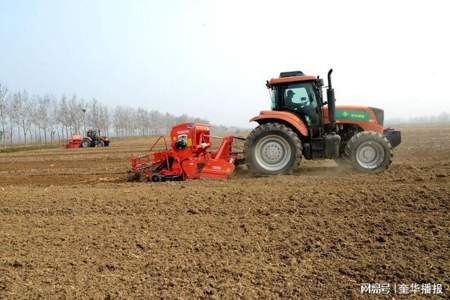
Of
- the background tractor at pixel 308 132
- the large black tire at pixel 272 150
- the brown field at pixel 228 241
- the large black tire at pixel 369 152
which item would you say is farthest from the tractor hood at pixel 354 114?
the brown field at pixel 228 241

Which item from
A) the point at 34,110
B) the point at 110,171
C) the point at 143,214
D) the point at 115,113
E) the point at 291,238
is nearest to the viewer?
the point at 291,238

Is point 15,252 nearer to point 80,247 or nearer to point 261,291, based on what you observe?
point 80,247

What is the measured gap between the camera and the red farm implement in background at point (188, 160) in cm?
Answer: 915

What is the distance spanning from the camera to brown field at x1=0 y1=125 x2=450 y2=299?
13.0 ft

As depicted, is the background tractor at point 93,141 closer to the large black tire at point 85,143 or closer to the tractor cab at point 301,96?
the large black tire at point 85,143

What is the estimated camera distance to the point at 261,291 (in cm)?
378

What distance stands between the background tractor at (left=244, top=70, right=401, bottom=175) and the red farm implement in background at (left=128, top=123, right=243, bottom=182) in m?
0.59

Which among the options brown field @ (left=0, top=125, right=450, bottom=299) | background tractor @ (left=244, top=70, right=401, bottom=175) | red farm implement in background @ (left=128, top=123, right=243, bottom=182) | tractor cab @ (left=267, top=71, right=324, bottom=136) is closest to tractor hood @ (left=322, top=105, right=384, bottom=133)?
background tractor @ (left=244, top=70, right=401, bottom=175)

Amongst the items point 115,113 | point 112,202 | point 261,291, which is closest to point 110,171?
point 112,202

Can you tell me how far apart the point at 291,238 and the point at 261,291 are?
49.7 inches

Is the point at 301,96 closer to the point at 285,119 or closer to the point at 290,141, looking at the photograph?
the point at 285,119

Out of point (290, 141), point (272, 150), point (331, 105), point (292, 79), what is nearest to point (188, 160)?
point (272, 150)

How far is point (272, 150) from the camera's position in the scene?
9.43 meters

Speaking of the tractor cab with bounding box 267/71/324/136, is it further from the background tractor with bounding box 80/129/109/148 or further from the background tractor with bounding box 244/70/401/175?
the background tractor with bounding box 80/129/109/148
